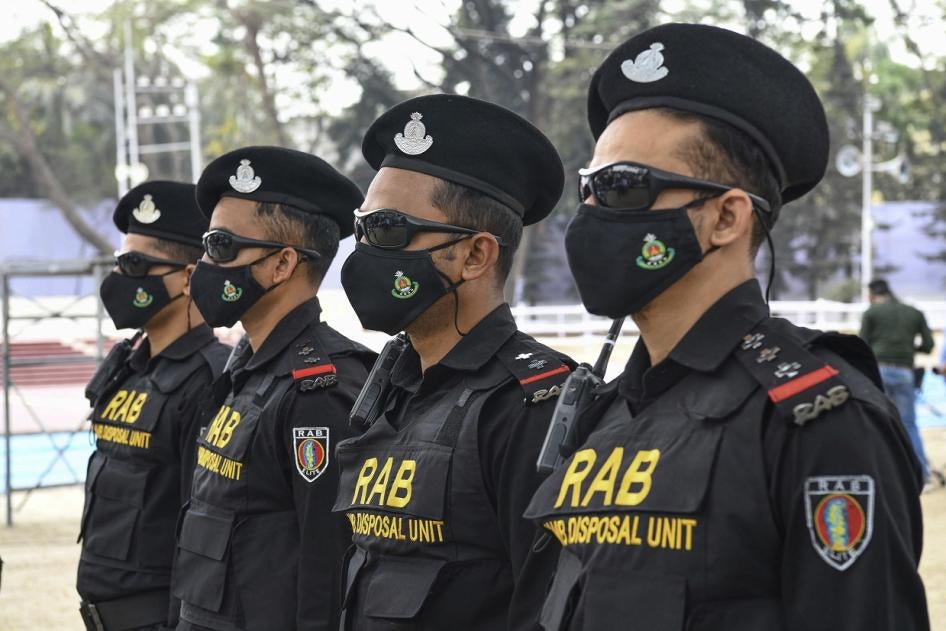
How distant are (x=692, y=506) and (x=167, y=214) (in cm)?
390

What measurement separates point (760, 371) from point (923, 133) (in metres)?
51.8

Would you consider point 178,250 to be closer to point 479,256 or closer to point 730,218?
point 479,256

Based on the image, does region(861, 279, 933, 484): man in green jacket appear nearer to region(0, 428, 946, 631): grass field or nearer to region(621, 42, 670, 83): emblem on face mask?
region(0, 428, 946, 631): grass field

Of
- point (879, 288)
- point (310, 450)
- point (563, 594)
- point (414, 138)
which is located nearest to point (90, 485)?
point (310, 450)

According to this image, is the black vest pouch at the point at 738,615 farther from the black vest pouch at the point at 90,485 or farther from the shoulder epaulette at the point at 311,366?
the black vest pouch at the point at 90,485

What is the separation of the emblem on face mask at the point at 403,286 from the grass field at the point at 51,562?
18.9 feet

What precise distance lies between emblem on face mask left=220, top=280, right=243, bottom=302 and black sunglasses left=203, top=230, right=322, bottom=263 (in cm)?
9

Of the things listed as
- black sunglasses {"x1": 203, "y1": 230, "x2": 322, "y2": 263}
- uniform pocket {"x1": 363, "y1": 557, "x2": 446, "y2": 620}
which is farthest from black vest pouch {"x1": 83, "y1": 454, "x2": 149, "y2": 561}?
uniform pocket {"x1": 363, "y1": 557, "x2": 446, "y2": 620}

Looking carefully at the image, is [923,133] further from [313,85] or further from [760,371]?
[760,371]

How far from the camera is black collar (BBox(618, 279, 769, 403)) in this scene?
2254mm

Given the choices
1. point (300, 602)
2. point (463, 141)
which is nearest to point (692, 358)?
point (463, 141)

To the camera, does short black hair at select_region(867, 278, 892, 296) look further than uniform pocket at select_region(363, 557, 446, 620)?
Yes

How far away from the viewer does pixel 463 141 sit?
342cm

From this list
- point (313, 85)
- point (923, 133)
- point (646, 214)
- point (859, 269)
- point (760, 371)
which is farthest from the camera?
point (923, 133)
